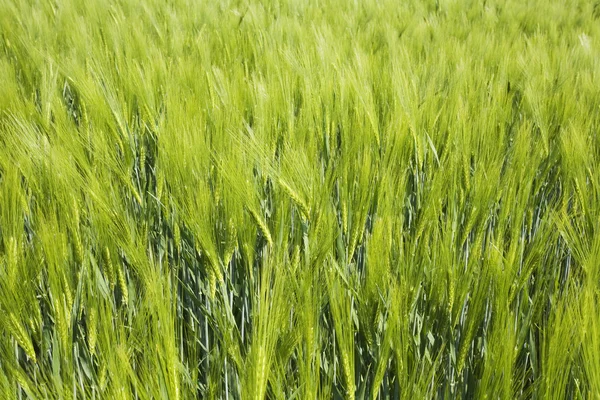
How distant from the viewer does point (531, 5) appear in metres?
2.87

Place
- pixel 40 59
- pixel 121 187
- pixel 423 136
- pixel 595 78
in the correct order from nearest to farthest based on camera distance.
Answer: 1. pixel 121 187
2. pixel 423 136
3. pixel 595 78
4. pixel 40 59

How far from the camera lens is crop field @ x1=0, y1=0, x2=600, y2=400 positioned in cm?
56

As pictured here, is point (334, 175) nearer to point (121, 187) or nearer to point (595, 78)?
point (121, 187)

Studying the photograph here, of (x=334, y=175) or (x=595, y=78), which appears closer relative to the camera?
(x=334, y=175)

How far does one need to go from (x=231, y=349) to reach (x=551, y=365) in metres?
0.29

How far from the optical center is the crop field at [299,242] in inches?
21.9

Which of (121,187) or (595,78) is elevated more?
(595,78)

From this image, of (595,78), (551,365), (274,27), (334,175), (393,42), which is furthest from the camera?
(274,27)

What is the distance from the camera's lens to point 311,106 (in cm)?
104

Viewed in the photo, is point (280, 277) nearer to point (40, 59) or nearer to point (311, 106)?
point (311, 106)

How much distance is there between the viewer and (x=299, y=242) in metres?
0.77

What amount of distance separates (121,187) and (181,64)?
0.53 m

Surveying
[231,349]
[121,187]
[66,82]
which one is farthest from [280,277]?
[66,82]

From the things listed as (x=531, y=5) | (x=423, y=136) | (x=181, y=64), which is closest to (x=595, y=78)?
(x=423, y=136)
